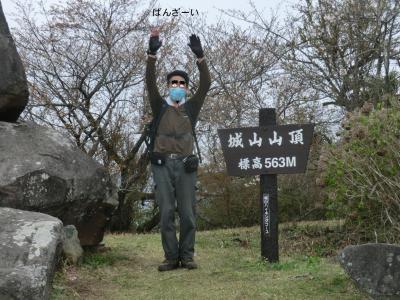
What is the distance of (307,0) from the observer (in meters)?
11.4

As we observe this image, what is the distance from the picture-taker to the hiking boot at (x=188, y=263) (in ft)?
17.6

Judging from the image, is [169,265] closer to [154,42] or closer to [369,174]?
[154,42]

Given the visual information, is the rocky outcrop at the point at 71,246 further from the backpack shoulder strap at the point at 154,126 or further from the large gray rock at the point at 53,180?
the backpack shoulder strap at the point at 154,126

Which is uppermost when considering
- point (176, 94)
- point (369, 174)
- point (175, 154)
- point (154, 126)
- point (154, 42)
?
point (154, 42)

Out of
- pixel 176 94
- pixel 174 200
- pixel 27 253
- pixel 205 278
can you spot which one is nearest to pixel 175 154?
pixel 174 200

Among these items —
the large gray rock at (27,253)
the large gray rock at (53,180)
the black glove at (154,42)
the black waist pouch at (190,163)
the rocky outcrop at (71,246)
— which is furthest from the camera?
the rocky outcrop at (71,246)

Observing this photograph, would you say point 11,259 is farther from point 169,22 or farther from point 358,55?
point 169,22

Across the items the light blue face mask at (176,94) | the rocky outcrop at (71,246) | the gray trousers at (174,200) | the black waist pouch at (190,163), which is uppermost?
the light blue face mask at (176,94)

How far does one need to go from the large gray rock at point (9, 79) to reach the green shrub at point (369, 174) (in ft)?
11.2

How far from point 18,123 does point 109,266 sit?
1725 millimetres

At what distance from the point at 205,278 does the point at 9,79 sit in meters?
2.67

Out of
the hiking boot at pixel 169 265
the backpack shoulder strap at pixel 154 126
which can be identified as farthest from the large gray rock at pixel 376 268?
the backpack shoulder strap at pixel 154 126

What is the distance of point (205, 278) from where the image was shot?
4.97m

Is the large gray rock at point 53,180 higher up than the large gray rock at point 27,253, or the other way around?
the large gray rock at point 53,180
